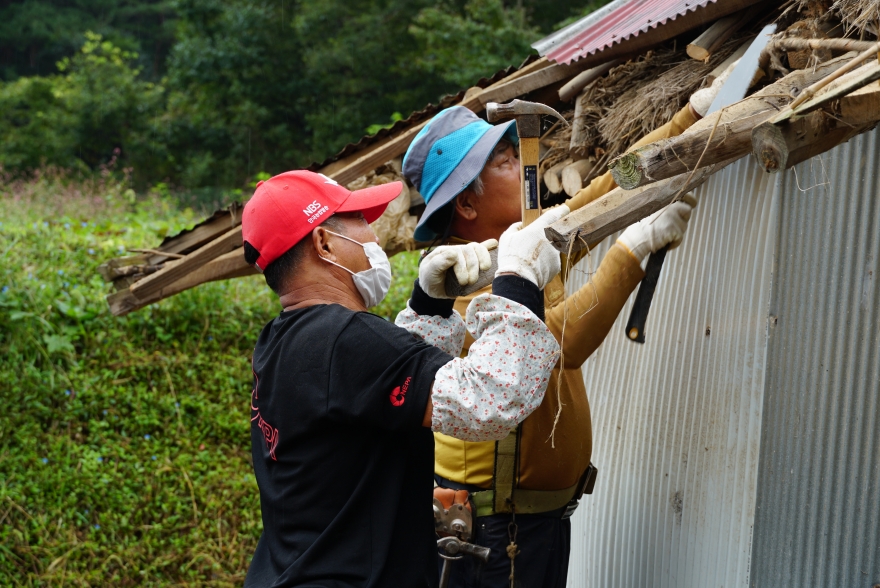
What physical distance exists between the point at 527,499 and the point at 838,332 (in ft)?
3.71

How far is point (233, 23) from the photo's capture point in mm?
24672

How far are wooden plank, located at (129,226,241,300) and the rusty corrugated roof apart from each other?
2152 mm

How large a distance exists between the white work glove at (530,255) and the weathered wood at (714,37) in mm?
1527

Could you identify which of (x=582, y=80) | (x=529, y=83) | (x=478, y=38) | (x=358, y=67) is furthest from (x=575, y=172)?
(x=358, y=67)

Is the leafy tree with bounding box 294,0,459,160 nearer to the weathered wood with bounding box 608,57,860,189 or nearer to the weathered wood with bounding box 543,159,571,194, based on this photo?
the weathered wood with bounding box 543,159,571,194

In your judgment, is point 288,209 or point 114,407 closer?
point 288,209

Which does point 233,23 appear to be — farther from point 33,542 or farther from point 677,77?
point 677,77

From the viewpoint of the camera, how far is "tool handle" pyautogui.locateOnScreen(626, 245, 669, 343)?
2592 mm

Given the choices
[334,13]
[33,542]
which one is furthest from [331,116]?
[33,542]

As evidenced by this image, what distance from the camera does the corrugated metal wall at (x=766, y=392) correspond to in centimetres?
244

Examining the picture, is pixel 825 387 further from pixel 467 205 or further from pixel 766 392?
pixel 467 205

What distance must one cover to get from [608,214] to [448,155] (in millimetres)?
979

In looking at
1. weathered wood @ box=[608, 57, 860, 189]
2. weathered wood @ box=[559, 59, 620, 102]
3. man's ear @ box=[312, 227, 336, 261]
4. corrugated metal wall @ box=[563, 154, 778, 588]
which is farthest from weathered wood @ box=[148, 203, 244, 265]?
weathered wood @ box=[608, 57, 860, 189]

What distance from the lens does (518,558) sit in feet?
8.75
